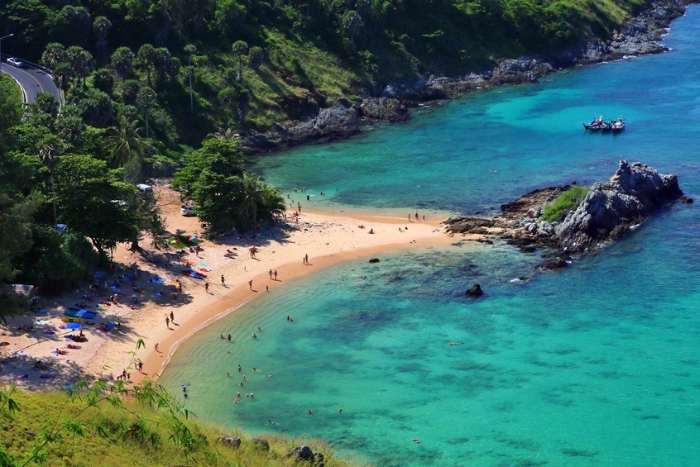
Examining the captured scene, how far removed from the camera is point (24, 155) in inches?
3164

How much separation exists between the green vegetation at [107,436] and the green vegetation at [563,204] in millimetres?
48577

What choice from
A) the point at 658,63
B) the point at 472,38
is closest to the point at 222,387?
the point at 472,38

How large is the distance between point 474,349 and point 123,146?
147 ft

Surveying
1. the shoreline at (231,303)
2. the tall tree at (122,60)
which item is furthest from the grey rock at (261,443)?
the tall tree at (122,60)

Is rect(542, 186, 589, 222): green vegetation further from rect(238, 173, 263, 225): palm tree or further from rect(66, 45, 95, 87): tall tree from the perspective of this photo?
rect(66, 45, 95, 87): tall tree

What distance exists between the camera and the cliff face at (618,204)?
91.9 metres

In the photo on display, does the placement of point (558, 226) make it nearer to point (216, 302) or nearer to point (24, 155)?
point (216, 302)

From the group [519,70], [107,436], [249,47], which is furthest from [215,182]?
[519,70]

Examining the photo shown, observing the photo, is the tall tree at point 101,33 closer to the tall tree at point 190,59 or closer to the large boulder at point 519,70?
the tall tree at point 190,59

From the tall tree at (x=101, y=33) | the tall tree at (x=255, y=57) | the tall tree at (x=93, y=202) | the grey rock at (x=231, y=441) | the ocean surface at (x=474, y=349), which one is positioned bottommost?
the ocean surface at (x=474, y=349)

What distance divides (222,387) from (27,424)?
22508mm

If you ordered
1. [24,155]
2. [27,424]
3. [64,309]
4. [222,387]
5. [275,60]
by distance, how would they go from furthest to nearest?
[275,60] → [24,155] → [64,309] → [222,387] → [27,424]

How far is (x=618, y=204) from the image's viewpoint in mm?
95500

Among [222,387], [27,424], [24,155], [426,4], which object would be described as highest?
[426,4]
